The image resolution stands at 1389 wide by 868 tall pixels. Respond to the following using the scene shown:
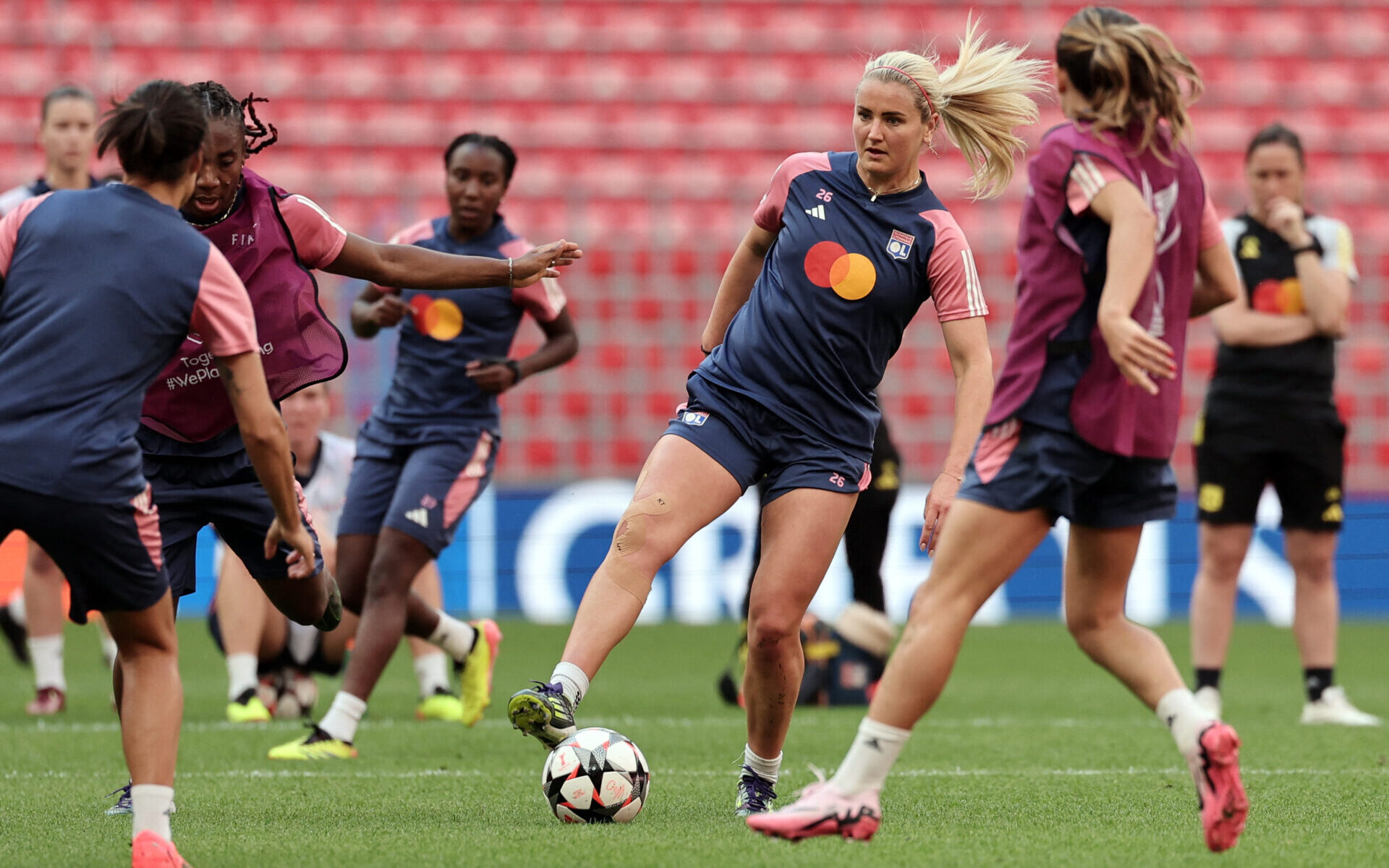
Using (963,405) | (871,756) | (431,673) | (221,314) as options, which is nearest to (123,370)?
(221,314)

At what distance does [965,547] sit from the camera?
160 inches

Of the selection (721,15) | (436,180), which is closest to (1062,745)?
(436,180)

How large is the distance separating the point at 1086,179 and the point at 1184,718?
128 centimetres

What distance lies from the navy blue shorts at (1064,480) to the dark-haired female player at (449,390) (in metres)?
3.21

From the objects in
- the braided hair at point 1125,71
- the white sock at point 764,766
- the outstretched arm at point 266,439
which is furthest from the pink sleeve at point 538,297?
the braided hair at point 1125,71

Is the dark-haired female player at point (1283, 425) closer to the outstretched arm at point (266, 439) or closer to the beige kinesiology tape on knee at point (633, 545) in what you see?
the beige kinesiology tape on knee at point (633, 545)

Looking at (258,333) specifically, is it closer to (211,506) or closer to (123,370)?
(211,506)

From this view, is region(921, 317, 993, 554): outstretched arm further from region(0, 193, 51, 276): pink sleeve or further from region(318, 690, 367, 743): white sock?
region(318, 690, 367, 743): white sock

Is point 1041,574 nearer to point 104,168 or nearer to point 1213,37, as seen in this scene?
point 1213,37

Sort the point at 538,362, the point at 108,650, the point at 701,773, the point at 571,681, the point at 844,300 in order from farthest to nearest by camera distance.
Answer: the point at 108,650 < the point at 538,362 < the point at 701,773 < the point at 844,300 < the point at 571,681

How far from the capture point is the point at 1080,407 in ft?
13.2

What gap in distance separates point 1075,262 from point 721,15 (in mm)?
12477

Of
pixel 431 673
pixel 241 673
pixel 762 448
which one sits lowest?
pixel 431 673

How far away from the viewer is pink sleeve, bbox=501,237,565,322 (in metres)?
7.16
